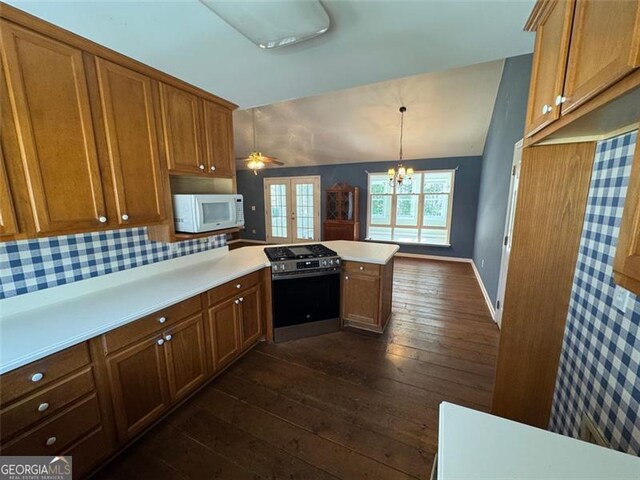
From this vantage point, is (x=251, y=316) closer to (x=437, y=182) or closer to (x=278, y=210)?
(x=437, y=182)

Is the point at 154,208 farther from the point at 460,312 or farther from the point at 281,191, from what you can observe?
the point at 281,191

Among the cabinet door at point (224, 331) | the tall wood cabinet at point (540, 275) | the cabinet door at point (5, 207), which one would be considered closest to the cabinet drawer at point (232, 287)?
the cabinet door at point (224, 331)

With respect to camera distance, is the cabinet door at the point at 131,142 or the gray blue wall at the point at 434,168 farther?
the gray blue wall at the point at 434,168

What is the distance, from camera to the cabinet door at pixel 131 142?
1.51 metres

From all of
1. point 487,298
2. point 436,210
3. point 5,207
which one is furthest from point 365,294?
point 436,210

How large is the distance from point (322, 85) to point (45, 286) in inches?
95.7

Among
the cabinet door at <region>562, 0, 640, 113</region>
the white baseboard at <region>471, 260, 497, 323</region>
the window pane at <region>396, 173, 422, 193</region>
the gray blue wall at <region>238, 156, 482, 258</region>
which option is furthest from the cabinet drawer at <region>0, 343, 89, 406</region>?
the window pane at <region>396, 173, 422, 193</region>

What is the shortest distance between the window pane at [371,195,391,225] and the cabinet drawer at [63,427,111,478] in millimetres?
5985

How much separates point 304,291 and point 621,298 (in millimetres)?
2082

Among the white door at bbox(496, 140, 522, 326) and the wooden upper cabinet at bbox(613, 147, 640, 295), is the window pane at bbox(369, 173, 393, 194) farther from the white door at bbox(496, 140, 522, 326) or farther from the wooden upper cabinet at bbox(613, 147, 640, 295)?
the wooden upper cabinet at bbox(613, 147, 640, 295)

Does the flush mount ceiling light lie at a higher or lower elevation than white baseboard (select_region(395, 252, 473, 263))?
higher

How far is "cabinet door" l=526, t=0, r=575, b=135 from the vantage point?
934 millimetres

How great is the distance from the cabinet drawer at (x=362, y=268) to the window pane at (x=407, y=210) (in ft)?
13.3

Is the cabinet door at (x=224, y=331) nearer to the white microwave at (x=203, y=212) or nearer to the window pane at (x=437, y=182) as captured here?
the white microwave at (x=203, y=212)
